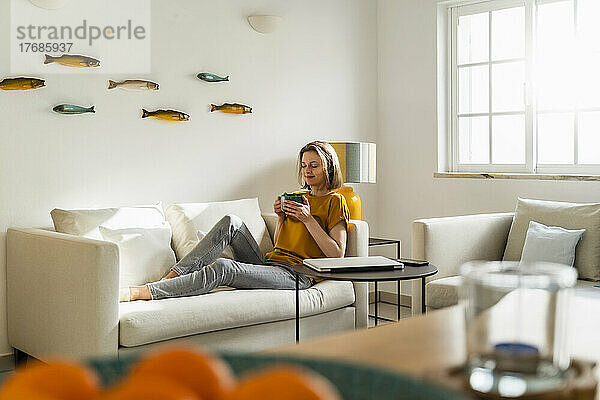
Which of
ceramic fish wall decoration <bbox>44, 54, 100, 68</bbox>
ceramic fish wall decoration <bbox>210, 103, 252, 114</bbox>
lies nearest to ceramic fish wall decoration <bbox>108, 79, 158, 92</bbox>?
ceramic fish wall decoration <bbox>44, 54, 100, 68</bbox>

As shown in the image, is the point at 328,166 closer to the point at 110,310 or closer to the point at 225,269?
the point at 225,269

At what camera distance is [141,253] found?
12.4ft

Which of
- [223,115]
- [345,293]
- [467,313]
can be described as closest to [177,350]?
[467,313]

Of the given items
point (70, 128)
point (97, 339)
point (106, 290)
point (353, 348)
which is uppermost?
point (70, 128)

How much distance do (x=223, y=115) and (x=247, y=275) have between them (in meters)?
1.31

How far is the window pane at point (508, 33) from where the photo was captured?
4957mm

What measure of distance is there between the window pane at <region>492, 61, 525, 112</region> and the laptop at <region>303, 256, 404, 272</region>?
6.90ft

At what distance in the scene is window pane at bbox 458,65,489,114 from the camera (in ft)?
17.0

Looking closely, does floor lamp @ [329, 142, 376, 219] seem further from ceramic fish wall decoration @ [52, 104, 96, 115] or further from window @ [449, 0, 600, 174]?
ceramic fish wall decoration @ [52, 104, 96, 115]

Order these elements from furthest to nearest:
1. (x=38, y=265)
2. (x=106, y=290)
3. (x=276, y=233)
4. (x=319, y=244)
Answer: (x=276, y=233), (x=319, y=244), (x=38, y=265), (x=106, y=290)

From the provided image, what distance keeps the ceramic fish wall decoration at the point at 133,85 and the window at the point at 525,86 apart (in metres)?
2.22

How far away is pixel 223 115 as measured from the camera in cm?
469

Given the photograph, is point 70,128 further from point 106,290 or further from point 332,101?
point 332,101

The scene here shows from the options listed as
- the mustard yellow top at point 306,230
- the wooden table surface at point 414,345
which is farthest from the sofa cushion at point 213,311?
the wooden table surface at point 414,345
